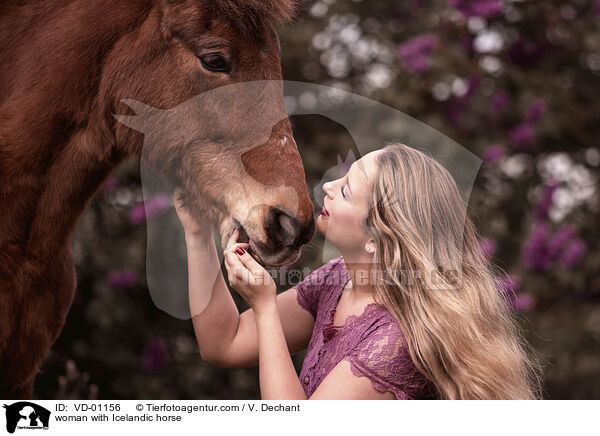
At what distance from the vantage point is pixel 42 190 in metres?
1.74

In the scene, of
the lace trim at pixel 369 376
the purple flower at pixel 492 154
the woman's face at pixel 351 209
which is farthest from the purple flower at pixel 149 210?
the purple flower at pixel 492 154

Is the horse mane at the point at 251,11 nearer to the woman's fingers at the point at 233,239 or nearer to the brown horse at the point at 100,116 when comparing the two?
the brown horse at the point at 100,116

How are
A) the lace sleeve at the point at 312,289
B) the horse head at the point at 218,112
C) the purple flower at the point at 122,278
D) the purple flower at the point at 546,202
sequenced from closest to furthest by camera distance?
the horse head at the point at 218,112 → the lace sleeve at the point at 312,289 → the purple flower at the point at 122,278 → the purple flower at the point at 546,202

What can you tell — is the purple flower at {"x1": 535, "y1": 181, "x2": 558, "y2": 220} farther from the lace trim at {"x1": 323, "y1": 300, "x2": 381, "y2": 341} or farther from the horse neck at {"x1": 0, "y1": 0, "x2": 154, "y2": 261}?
the horse neck at {"x1": 0, "y1": 0, "x2": 154, "y2": 261}

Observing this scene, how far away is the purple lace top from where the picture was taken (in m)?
1.50

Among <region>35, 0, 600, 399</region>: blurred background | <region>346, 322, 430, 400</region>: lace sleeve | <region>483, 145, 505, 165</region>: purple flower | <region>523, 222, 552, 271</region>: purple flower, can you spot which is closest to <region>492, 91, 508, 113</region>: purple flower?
<region>35, 0, 600, 399</region>: blurred background

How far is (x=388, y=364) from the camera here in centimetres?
150

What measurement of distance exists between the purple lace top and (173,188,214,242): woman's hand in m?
0.43

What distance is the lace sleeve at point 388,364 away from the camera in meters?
1.49

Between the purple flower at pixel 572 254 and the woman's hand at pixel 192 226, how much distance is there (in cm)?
267

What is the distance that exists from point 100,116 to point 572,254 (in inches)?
118

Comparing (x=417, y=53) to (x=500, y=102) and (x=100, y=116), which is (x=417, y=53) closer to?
(x=500, y=102)

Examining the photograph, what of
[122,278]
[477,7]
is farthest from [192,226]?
[477,7]
